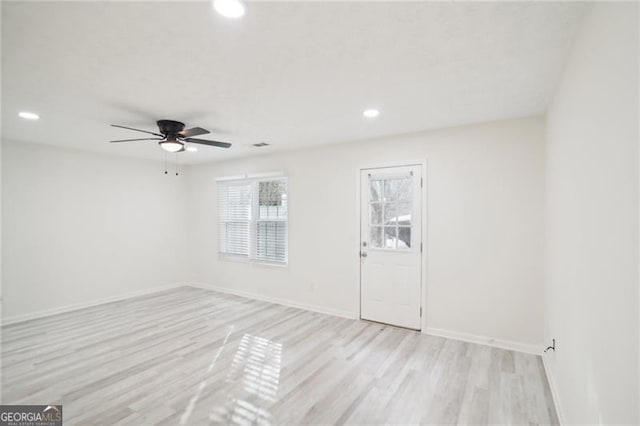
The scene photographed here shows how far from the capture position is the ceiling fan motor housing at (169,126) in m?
3.21

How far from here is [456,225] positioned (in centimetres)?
355

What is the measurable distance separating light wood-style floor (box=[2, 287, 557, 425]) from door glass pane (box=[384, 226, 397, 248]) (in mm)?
1114

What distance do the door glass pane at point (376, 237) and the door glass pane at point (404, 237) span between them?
0.27 m

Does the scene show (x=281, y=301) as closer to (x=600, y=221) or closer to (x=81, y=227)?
(x=81, y=227)

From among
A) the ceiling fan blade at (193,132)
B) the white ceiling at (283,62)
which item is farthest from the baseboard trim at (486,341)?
the ceiling fan blade at (193,132)

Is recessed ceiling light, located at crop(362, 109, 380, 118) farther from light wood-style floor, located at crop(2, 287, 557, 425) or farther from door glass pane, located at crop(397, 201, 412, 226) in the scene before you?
light wood-style floor, located at crop(2, 287, 557, 425)

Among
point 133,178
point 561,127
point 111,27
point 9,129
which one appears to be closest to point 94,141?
point 9,129

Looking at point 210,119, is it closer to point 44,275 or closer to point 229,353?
point 229,353

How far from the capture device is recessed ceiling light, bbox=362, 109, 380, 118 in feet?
9.79

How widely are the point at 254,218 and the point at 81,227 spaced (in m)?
2.80

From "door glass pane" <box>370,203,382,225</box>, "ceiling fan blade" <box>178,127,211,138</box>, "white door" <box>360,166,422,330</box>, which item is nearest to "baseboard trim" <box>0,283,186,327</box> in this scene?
"ceiling fan blade" <box>178,127,211,138</box>

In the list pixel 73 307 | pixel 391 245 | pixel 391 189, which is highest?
pixel 391 189

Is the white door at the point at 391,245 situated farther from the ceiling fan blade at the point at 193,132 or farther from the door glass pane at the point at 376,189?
the ceiling fan blade at the point at 193,132

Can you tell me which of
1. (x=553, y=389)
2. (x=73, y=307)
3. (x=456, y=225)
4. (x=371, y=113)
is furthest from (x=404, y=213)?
(x=73, y=307)
